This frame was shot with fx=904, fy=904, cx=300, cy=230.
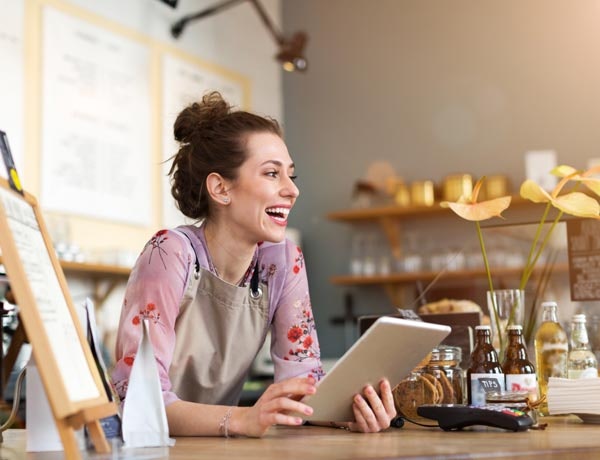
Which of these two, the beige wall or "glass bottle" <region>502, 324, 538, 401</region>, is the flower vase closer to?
"glass bottle" <region>502, 324, 538, 401</region>

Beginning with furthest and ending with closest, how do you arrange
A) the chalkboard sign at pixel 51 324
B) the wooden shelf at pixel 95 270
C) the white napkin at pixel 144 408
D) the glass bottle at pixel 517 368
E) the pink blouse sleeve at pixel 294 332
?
the wooden shelf at pixel 95 270 → the pink blouse sleeve at pixel 294 332 → the glass bottle at pixel 517 368 → the white napkin at pixel 144 408 → the chalkboard sign at pixel 51 324

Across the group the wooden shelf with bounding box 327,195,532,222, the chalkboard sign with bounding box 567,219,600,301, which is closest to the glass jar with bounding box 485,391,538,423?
the chalkboard sign with bounding box 567,219,600,301

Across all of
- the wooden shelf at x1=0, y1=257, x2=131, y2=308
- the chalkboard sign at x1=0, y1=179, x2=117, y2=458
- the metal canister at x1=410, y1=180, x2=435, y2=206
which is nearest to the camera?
the chalkboard sign at x1=0, y1=179, x2=117, y2=458

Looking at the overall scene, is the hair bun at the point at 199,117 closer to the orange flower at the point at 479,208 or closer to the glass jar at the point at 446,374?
the orange flower at the point at 479,208

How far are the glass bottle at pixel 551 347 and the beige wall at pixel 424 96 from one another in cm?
334

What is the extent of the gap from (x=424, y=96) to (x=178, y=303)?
3994mm

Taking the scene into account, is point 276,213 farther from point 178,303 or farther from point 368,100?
point 368,100

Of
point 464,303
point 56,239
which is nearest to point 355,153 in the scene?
point 56,239

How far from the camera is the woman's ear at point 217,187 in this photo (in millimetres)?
1911

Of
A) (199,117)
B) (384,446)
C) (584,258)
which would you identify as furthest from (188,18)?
(384,446)

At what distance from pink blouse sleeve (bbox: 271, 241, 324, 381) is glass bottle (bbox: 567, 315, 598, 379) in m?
0.50

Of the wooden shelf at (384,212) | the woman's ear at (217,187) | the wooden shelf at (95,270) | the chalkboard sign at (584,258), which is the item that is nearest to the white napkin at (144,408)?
the woman's ear at (217,187)

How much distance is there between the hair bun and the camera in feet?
6.46

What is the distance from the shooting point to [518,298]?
6.14 feet
